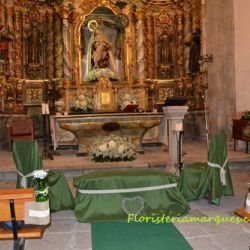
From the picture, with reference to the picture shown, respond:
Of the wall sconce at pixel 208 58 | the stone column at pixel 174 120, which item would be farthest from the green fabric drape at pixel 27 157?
the wall sconce at pixel 208 58

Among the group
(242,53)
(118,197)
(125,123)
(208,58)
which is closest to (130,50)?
(208,58)

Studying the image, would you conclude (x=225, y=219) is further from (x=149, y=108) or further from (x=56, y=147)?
(x=149, y=108)

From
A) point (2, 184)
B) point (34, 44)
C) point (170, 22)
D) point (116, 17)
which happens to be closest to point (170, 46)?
point (170, 22)

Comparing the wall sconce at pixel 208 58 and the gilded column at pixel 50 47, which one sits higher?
the gilded column at pixel 50 47

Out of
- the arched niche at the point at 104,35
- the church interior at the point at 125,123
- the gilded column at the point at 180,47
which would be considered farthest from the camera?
the gilded column at the point at 180,47

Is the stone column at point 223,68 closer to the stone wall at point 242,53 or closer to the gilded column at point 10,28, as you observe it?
the stone wall at point 242,53

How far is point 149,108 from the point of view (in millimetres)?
13531

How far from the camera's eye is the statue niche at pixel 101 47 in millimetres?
13070

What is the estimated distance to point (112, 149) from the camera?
8.04 meters

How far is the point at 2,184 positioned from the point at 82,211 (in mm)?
3082

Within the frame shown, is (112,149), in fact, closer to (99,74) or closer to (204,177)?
(204,177)

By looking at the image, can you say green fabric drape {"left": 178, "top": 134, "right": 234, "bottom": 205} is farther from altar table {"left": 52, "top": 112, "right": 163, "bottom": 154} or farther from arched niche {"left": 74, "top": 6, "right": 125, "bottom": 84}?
arched niche {"left": 74, "top": 6, "right": 125, "bottom": 84}

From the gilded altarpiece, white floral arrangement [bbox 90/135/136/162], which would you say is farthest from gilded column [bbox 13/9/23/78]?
white floral arrangement [bbox 90/135/136/162]

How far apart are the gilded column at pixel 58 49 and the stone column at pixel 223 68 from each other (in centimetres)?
554
